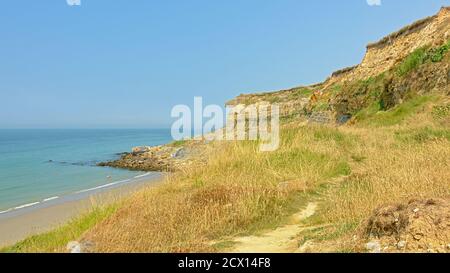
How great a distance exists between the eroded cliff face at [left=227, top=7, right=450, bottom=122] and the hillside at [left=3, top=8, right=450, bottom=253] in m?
6.66

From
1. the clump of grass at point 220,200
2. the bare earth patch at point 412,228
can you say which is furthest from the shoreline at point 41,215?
the bare earth patch at point 412,228

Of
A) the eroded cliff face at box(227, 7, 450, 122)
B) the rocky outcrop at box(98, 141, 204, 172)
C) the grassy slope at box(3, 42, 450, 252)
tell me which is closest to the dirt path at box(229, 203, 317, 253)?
the grassy slope at box(3, 42, 450, 252)

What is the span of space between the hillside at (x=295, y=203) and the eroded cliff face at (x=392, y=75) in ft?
21.8

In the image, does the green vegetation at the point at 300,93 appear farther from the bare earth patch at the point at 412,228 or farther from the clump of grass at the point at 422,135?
the bare earth patch at the point at 412,228

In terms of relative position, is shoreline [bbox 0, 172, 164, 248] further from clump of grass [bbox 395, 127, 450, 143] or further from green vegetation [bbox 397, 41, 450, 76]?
green vegetation [bbox 397, 41, 450, 76]

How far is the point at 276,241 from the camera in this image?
→ 616cm

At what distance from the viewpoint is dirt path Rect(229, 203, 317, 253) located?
18.4 ft

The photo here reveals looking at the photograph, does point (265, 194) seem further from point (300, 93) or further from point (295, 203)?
point (300, 93)

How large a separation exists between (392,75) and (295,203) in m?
22.0

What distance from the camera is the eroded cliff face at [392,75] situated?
76.3 ft

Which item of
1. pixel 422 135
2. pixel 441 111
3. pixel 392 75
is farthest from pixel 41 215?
pixel 392 75

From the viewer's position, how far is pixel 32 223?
18922 mm
